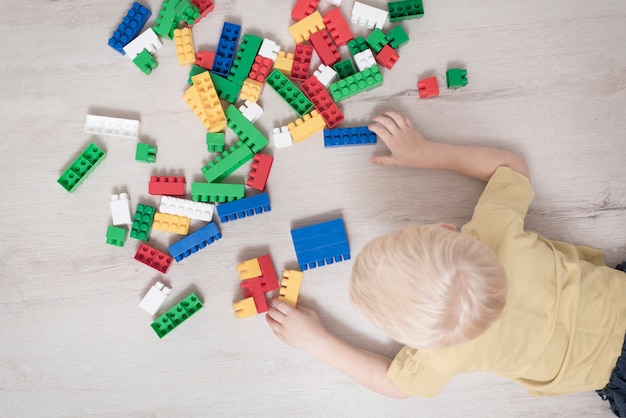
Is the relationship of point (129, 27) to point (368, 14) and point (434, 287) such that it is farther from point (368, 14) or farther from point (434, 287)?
point (434, 287)

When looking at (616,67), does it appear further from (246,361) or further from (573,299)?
(246,361)

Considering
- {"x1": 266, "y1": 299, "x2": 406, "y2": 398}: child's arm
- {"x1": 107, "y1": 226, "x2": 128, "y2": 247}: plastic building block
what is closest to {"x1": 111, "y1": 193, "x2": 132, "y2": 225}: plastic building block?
{"x1": 107, "y1": 226, "x2": 128, "y2": 247}: plastic building block

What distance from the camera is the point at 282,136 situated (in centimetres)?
103

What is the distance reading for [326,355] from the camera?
0.99 metres

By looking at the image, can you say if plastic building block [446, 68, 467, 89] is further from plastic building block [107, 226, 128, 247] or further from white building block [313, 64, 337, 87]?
plastic building block [107, 226, 128, 247]

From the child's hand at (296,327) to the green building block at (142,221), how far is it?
31 centimetres

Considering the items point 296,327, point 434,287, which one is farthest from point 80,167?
point 434,287

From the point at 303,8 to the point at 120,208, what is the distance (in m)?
0.57

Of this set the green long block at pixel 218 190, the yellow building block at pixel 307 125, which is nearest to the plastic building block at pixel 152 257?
the green long block at pixel 218 190

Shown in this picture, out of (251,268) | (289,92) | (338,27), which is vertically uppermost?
(338,27)

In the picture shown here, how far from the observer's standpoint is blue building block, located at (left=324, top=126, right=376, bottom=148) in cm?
101

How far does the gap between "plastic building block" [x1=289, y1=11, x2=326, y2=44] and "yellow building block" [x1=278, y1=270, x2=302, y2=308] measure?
502 millimetres

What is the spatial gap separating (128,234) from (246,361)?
370 mm

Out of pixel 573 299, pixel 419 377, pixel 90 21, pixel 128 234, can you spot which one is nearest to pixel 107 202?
pixel 128 234
